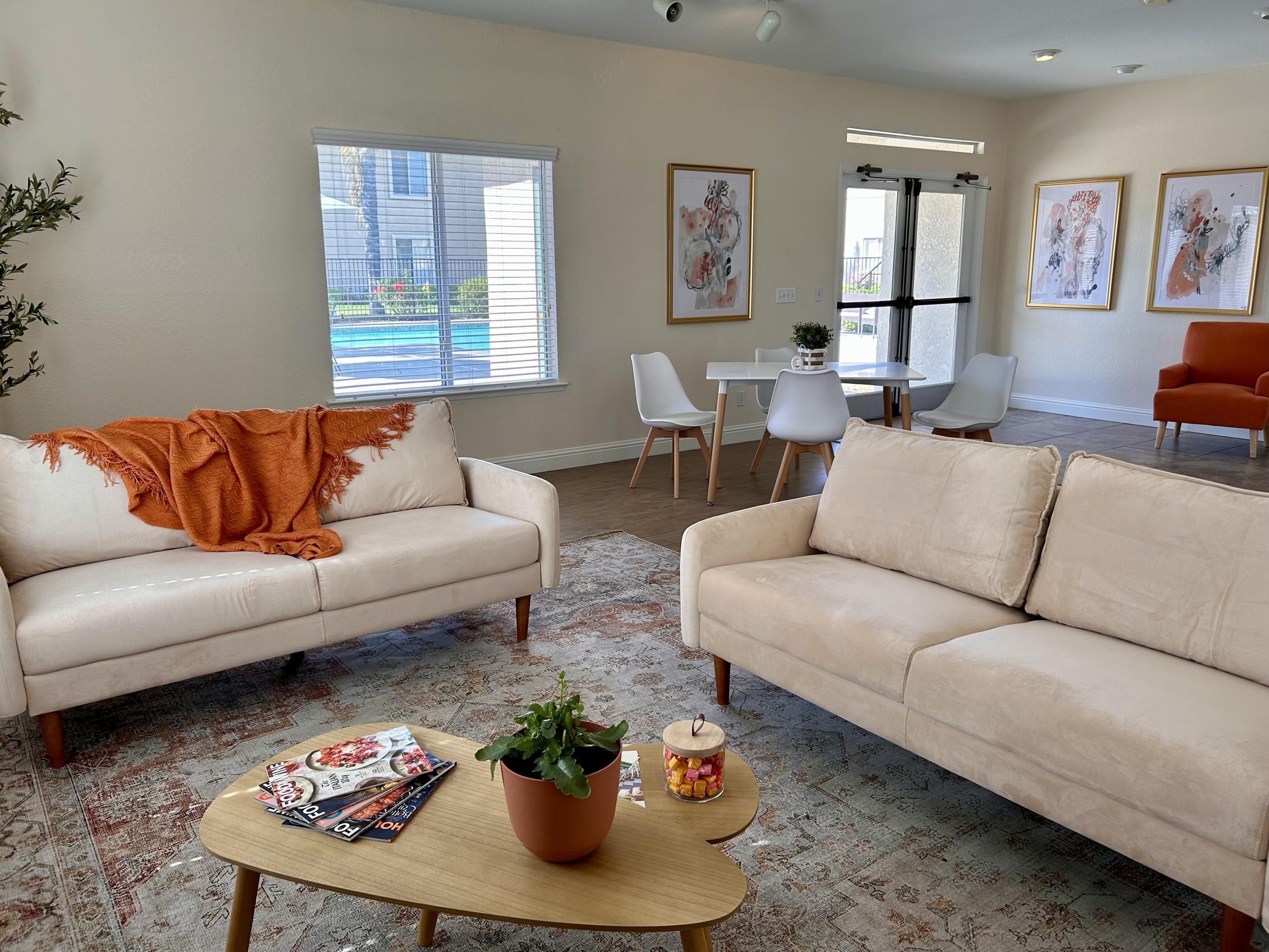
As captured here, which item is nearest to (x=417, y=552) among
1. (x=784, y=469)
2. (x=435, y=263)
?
(x=784, y=469)

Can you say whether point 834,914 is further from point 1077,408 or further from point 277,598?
point 1077,408

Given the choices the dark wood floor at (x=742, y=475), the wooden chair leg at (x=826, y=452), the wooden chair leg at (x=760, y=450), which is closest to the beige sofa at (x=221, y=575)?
the dark wood floor at (x=742, y=475)

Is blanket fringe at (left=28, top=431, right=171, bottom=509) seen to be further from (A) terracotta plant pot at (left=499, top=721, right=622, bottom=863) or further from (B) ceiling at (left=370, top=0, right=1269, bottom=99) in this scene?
(B) ceiling at (left=370, top=0, right=1269, bottom=99)

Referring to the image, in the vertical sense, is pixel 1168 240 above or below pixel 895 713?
above

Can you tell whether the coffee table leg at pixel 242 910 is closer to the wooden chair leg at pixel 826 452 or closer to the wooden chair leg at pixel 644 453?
the wooden chair leg at pixel 826 452

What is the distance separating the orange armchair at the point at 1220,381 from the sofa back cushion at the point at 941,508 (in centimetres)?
484

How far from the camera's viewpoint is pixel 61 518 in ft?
9.21

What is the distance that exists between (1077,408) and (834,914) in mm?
7519

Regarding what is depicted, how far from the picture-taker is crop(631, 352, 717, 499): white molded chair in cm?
531

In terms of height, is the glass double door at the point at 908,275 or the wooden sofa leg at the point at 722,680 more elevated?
the glass double door at the point at 908,275

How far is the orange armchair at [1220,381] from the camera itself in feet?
21.0

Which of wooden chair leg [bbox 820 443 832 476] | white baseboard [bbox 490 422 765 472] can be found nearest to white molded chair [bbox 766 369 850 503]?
wooden chair leg [bbox 820 443 832 476]

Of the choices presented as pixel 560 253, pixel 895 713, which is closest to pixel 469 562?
pixel 895 713

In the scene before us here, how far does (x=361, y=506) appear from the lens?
334cm
